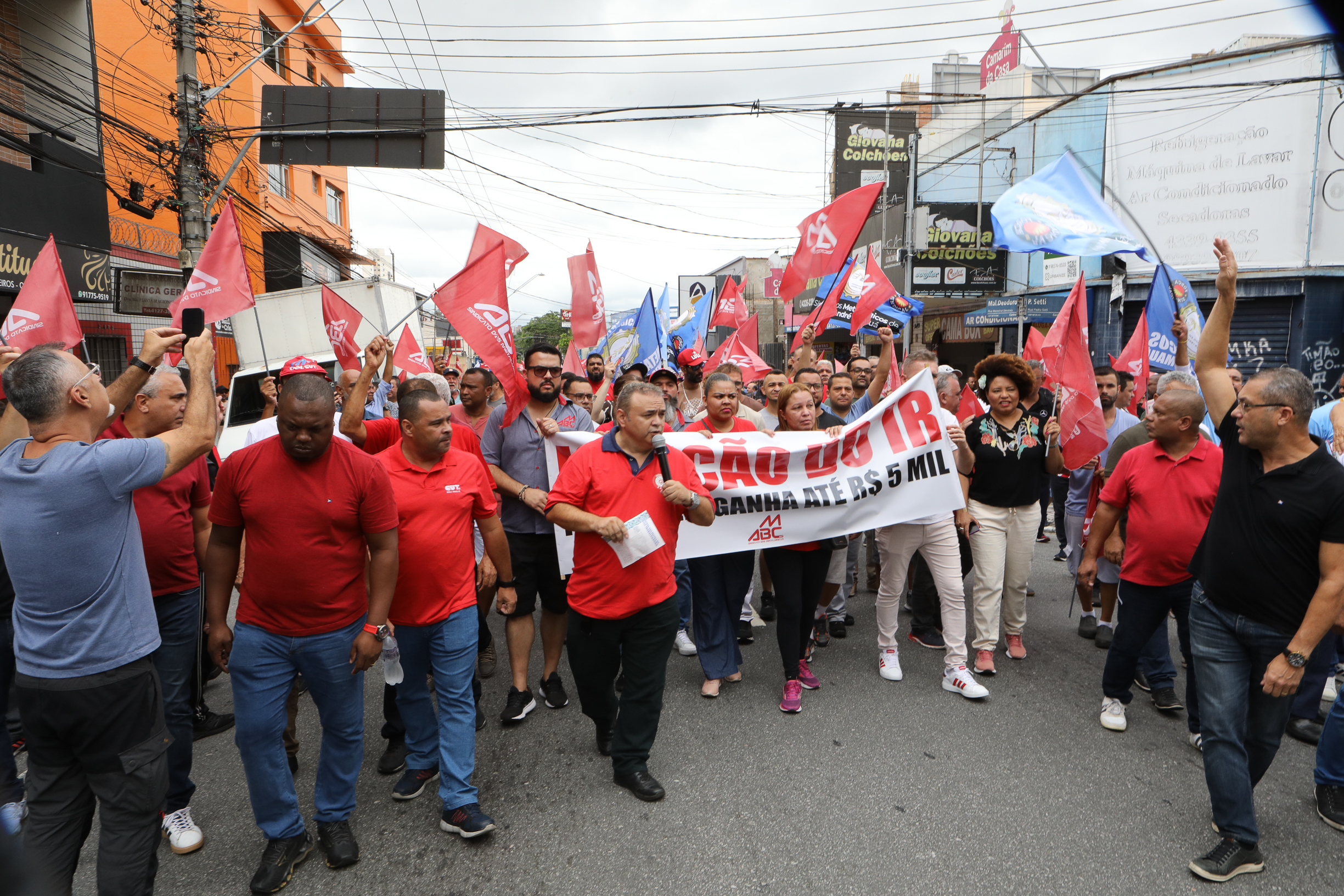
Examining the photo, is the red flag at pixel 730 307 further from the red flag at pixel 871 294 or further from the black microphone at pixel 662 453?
the black microphone at pixel 662 453

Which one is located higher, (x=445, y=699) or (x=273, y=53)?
(x=273, y=53)

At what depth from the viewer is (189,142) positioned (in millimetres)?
10820

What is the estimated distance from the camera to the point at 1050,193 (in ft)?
21.3

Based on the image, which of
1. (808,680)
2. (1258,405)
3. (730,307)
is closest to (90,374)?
(808,680)

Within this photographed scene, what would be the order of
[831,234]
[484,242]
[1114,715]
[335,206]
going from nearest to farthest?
[1114,715] → [484,242] → [831,234] → [335,206]

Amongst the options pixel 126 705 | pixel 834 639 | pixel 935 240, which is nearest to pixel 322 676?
pixel 126 705

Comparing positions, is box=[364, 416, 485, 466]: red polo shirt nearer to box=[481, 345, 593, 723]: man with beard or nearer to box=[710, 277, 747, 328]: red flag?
box=[481, 345, 593, 723]: man with beard

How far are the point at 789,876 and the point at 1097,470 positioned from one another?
417 cm

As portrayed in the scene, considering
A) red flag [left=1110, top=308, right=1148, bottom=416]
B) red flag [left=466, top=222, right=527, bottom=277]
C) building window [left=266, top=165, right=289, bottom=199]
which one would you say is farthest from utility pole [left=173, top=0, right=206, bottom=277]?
building window [left=266, top=165, right=289, bottom=199]

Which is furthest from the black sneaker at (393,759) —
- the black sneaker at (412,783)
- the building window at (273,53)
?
the building window at (273,53)

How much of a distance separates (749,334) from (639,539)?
780 cm

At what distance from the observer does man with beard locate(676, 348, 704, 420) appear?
297 inches

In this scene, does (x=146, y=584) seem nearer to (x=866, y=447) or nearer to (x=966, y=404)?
(x=866, y=447)

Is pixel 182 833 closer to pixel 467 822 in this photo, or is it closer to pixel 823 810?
pixel 467 822
